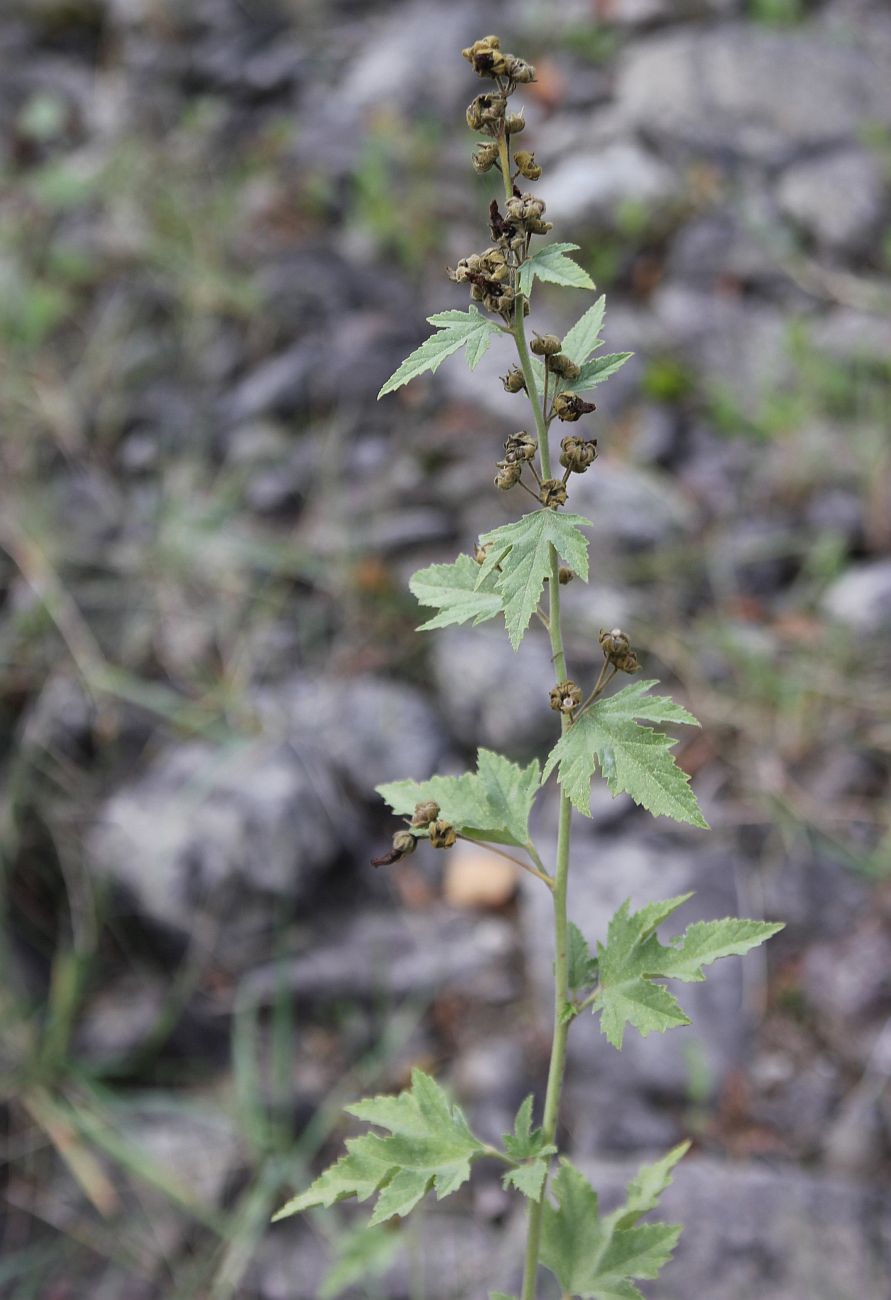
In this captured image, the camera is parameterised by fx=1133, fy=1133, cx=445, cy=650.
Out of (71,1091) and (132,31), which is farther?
(132,31)

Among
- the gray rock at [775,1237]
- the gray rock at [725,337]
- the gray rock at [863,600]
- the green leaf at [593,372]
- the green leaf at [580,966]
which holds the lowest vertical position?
the gray rock at [775,1237]

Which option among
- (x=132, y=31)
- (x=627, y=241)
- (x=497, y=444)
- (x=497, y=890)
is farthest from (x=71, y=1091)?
(x=132, y=31)

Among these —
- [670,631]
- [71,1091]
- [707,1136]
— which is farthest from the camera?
[670,631]

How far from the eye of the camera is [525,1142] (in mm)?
1157

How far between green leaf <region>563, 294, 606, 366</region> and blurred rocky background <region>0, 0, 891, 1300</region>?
1.37m

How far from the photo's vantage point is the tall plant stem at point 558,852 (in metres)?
1.06

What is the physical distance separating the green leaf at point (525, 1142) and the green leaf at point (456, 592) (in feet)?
1.66

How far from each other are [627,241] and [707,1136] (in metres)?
3.72

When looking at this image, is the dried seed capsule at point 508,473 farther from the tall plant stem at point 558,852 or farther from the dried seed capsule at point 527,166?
the dried seed capsule at point 527,166

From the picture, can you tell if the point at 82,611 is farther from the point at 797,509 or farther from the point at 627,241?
the point at 627,241

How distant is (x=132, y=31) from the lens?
22.1 ft

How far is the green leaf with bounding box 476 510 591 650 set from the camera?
3.36ft

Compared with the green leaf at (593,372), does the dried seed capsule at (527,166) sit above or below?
above

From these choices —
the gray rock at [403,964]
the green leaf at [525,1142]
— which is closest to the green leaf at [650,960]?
the green leaf at [525,1142]
